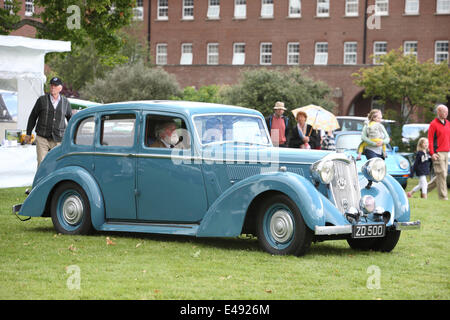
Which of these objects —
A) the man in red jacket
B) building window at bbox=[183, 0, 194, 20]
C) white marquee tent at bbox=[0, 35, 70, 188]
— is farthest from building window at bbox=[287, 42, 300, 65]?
white marquee tent at bbox=[0, 35, 70, 188]

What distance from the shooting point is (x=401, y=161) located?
2134 centimetres

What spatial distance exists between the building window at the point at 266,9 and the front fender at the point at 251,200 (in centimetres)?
4910

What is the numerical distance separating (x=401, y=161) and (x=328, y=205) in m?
13.6

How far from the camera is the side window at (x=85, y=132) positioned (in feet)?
33.1

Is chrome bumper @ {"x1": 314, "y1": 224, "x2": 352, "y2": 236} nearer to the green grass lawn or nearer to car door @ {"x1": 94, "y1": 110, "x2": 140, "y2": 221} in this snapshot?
the green grass lawn

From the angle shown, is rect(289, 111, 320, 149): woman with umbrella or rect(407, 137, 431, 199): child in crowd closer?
rect(289, 111, 320, 149): woman with umbrella

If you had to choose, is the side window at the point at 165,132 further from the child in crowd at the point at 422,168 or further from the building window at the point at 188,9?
the building window at the point at 188,9

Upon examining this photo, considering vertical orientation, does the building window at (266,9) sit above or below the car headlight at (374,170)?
above

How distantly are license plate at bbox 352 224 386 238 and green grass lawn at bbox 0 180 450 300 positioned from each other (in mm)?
268

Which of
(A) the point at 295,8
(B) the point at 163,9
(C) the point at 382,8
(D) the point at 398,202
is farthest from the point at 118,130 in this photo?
(B) the point at 163,9

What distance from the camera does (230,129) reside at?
9539 millimetres

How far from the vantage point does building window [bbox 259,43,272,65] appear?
56.9 meters

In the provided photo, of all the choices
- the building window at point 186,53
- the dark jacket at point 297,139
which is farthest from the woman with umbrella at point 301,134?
the building window at point 186,53

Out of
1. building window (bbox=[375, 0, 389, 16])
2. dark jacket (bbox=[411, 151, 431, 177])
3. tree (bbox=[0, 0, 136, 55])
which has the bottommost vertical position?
dark jacket (bbox=[411, 151, 431, 177])
